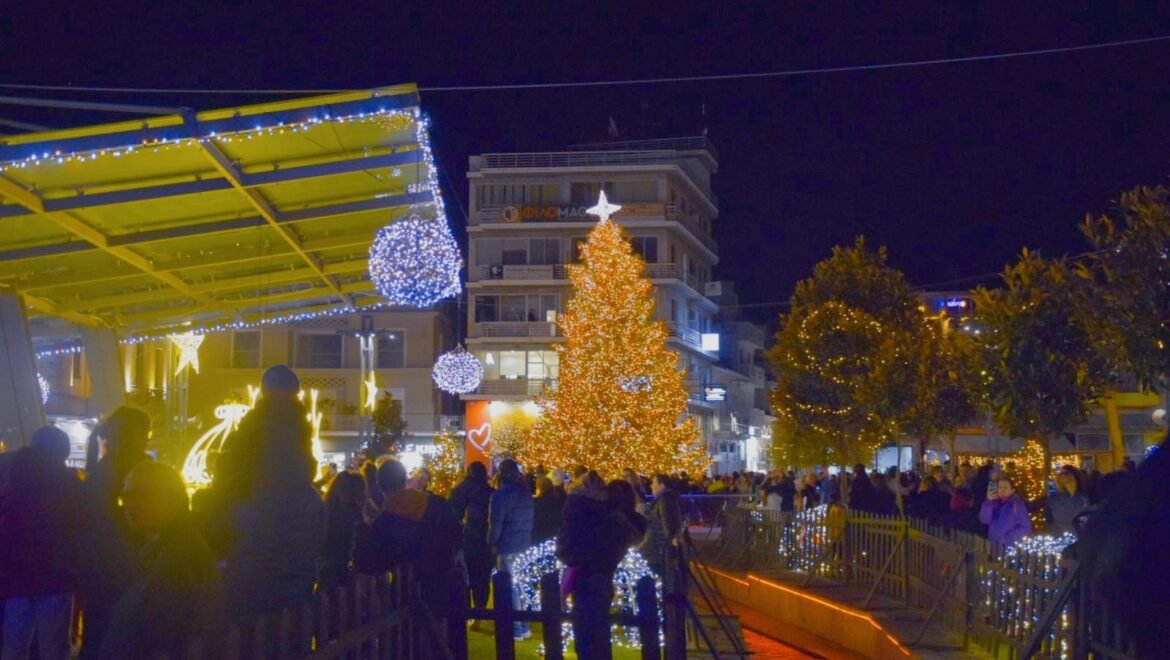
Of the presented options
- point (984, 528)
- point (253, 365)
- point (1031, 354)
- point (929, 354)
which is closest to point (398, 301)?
point (984, 528)

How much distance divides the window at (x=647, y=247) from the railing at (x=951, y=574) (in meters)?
40.4

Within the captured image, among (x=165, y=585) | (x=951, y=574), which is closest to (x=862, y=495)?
(x=951, y=574)

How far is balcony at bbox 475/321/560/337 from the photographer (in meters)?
63.0

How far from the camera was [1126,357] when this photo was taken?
56.9 ft

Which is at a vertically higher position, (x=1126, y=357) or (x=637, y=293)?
(x=637, y=293)

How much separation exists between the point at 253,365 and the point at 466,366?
2831 centimetres

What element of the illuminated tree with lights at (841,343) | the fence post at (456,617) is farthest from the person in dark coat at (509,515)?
the illuminated tree with lights at (841,343)

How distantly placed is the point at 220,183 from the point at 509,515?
Answer: 16.0ft

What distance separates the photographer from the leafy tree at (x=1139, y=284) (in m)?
17.0

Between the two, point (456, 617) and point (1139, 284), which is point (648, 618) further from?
point (1139, 284)

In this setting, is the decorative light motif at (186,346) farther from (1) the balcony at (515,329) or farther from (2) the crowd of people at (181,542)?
(1) the balcony at (515,329)

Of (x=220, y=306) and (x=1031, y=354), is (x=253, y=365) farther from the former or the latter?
(x=1031, y=354)

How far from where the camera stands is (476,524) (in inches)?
539

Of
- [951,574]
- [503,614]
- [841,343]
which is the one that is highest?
[841,343]
